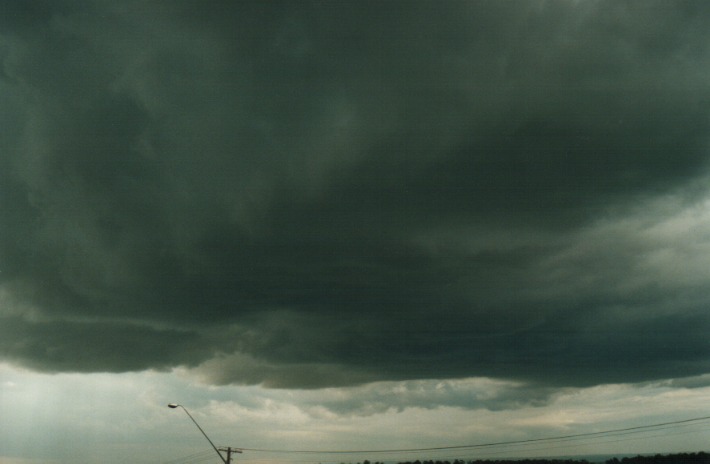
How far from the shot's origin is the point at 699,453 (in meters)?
52.0

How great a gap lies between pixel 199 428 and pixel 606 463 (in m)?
41.6

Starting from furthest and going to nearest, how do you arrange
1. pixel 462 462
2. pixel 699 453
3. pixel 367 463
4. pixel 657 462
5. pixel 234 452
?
pixel 367 463, pixel 462 462, pixel 234 452, pixel 657 462, pixel 699 453

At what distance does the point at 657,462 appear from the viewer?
2184 inches

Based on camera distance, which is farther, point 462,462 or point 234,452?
point 462,462

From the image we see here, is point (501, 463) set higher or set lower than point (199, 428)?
lower

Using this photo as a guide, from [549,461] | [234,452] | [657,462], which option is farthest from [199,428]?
[657,462]

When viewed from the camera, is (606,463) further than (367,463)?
No

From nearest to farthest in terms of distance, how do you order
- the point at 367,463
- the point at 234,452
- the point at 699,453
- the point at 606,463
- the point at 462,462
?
1. the point at 699,453
2. the point at 606,463
3. the point at 234,452
4. the point at 462,462
5. the point at 367,463

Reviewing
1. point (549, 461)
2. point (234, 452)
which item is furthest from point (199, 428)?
point (549, 461)

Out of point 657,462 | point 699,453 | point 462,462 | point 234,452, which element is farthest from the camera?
point 462,462

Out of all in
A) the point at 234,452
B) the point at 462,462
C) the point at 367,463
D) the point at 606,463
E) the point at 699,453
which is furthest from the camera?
the point at 367,463

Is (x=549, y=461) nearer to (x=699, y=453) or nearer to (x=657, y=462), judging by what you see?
(x=657, y=462)

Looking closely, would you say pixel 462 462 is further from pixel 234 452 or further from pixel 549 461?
pixel 234 452

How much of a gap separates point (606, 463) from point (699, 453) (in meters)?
9.82
